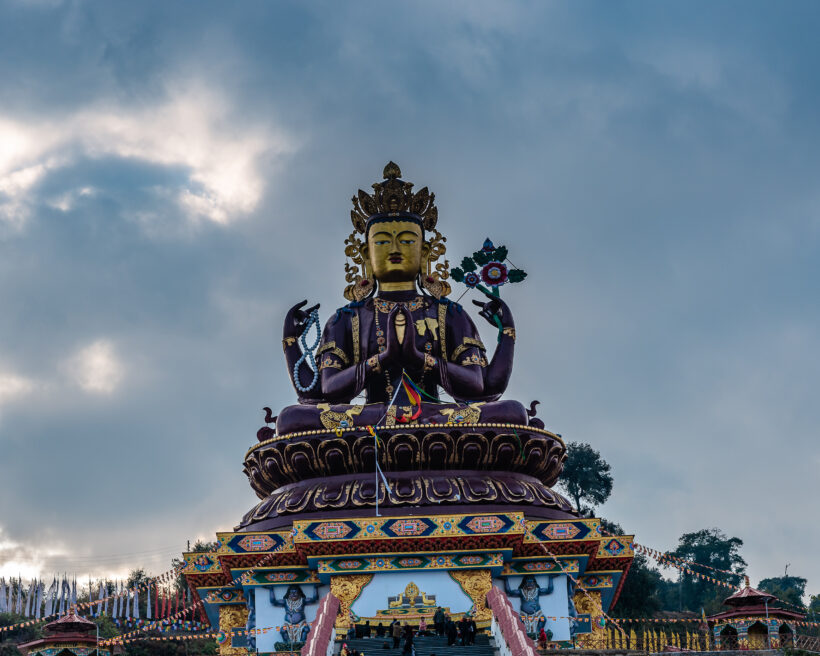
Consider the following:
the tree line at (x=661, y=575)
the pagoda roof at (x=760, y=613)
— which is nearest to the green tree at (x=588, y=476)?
the tree line at (x=661, y=575)

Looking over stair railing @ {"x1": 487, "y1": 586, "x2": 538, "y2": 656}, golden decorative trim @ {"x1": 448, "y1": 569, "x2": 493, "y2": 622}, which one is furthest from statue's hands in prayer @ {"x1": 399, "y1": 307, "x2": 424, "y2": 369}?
stair railing @ {"x1": 487, "y1": 586, "x2": 538, "y2": 656}

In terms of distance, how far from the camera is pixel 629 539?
18516 millimetres

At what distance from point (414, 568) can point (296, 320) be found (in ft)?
20.6

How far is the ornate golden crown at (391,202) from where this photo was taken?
22609mm

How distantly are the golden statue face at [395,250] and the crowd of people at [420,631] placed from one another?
7.80m

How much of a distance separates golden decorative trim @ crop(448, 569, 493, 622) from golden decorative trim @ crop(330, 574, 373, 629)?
1.39 meters

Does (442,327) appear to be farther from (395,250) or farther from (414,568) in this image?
(414,568)

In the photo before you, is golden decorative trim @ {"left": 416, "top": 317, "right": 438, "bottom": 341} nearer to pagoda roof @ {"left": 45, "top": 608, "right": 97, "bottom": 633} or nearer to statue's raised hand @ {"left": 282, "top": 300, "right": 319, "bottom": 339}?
statue's raised hand @ {"left": 282, "top": 300, "right": 319, "bottom": 339}

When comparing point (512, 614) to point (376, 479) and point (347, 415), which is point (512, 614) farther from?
point (347, 415)

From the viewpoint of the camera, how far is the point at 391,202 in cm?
2258

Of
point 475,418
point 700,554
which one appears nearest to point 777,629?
point 475,418

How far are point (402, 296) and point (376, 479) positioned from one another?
5.10 meters

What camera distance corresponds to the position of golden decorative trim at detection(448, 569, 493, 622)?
55.7 ft

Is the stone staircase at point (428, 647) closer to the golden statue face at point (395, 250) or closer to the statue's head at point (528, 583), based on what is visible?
the statue's head at point (528, 583)
